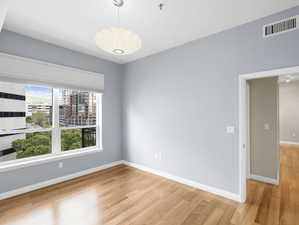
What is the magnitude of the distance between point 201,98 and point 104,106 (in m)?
→ 2.40

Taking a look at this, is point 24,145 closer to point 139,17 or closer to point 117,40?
point 117,40

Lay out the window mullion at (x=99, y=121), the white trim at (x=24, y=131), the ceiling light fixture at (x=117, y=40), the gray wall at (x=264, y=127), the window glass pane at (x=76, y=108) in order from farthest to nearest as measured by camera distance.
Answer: the window mullion at (x=99, y=121) < the window glass pane at (x=76, y=108) < the gray wall at (x=264, y=127) < the white trim at (x=24, y=131) < the ceiling light fixture at (x=117, y=40)

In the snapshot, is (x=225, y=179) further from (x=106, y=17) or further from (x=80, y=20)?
(x=80, y=20)

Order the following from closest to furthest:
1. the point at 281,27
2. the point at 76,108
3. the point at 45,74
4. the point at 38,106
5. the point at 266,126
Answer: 1. the point at 281,27
2. the point at 45,74
3. the point at 38,106
4. the point at 266,126
5. the point at 76,108

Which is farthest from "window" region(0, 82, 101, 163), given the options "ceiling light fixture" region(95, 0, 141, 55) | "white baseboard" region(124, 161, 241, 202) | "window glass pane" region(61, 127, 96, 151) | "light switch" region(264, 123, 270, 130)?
"light switch" region(264, 123, 270, 130)

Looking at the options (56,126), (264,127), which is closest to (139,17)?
(56,126)

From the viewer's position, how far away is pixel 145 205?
2.32 m

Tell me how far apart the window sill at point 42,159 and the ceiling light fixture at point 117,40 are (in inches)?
101

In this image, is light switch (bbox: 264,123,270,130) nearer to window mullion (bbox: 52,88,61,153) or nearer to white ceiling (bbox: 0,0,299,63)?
white ceiling (bbox: 0,0,299,63)

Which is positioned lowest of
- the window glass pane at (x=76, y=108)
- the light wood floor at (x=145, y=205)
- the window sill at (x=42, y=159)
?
the light wood floor at (x=145, y=205)

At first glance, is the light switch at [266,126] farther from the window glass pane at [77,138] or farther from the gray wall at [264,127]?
the window glass pane at [77,138]

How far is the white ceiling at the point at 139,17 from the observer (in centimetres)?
196

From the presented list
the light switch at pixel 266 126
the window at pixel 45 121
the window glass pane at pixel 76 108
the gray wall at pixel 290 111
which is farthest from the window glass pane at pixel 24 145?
the gray wall at pixel 290 111

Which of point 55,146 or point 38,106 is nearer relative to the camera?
point 38,106
